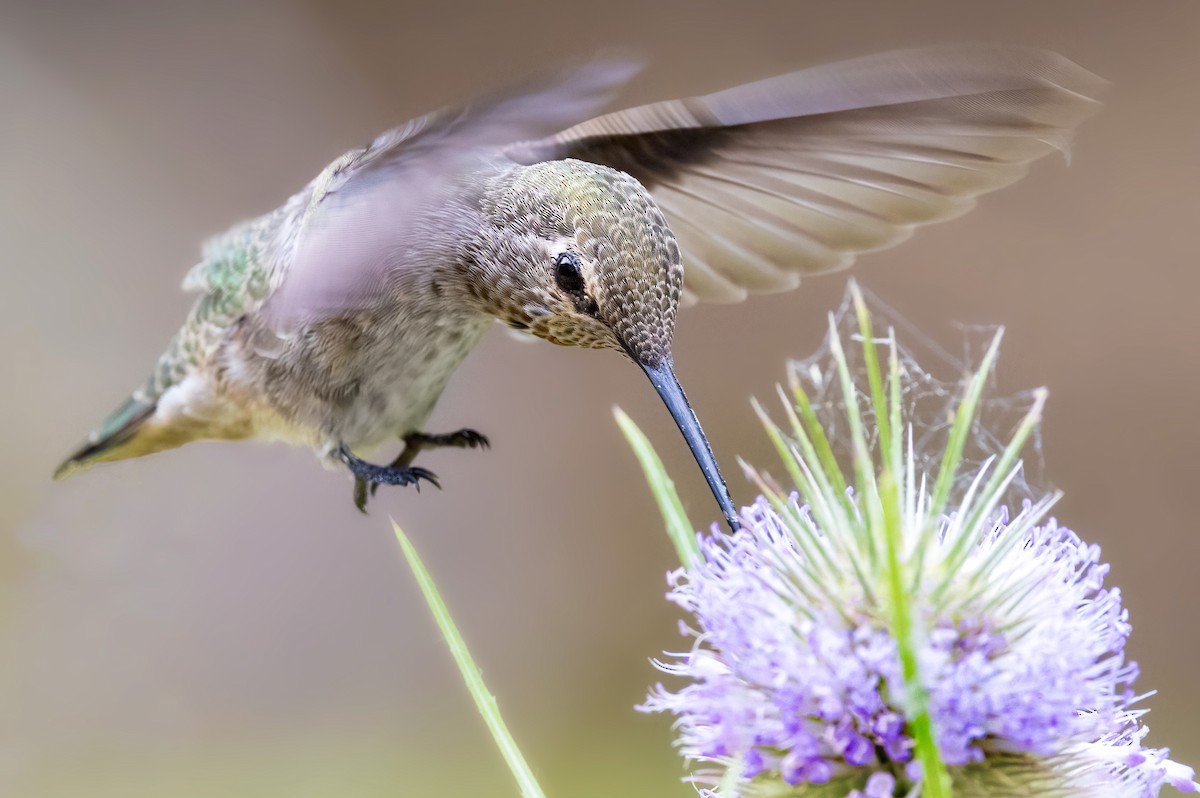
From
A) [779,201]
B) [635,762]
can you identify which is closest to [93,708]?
[635,762]

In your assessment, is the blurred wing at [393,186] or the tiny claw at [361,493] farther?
the tiny claw at [361,493]

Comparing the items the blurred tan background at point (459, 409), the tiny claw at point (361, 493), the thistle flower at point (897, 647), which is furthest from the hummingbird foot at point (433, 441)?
the blurred tan background at point (459, 409)

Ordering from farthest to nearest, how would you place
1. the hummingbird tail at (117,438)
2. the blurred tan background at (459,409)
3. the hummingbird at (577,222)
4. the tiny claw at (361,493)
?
the blurred tan background at (459,409)
the hummingbird tail at (117,438)
the tiny claw at (361,493)
the hummingbird at (577,222)

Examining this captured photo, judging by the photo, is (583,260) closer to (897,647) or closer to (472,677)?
(472,677)

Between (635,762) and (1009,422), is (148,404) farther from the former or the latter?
(635,762)

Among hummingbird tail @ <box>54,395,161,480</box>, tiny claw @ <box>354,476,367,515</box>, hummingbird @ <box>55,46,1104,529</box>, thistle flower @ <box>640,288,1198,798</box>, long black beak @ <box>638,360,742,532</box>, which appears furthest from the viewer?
hummingbird tail @ <box>54,395,161,480</box>

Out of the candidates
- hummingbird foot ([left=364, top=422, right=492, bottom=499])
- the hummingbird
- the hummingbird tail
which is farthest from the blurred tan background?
the hummingbird

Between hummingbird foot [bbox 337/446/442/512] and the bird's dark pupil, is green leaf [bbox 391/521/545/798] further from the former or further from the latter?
hummingbird foot [bbox 337/446/442/512]

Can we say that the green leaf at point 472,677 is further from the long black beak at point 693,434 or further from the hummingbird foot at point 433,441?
the hummingbird foot at point 433,441
